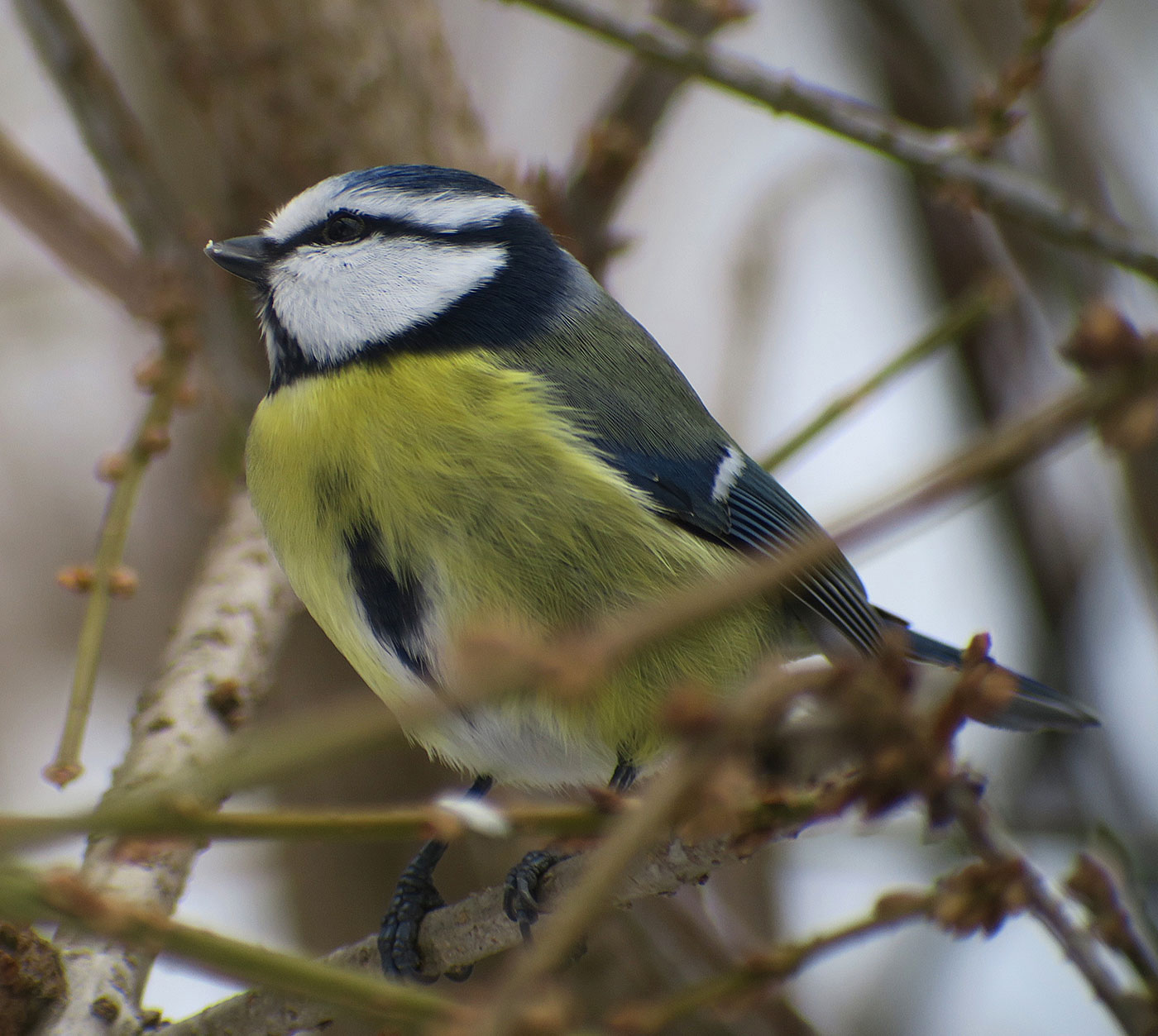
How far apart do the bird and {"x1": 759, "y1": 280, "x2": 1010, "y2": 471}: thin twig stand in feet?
0.28

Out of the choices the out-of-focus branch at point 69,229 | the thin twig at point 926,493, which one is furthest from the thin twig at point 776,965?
the out-of-focus branch at point 69,229

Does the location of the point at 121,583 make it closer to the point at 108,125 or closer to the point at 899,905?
the point at 899,905

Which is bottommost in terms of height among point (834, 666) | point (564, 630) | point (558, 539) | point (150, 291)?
point (834, 666)

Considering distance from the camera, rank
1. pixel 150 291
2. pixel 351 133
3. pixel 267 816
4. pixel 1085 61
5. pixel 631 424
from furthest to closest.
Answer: pixel 1085 61 < pixel 351 133 < pixel 150 291 < pixel 631 424 < pixel 267 816

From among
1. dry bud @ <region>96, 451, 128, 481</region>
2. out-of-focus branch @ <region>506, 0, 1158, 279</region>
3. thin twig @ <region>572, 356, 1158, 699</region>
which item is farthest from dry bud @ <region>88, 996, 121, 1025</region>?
out-of-focus branch @ <region>506, 0, 1158, 279</region>

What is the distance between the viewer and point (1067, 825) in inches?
86.7

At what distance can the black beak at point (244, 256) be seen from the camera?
1.90 m

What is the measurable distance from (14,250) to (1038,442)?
13.1ft

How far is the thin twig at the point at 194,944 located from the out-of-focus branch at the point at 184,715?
240mm

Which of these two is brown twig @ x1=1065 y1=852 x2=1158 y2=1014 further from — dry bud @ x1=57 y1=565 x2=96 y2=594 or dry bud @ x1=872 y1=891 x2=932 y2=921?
dry bud @ x1=57 y1=565 x2=96 y2=594

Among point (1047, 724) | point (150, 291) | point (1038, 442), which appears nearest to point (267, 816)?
point (1038, 442)

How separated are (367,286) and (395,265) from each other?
0.21ft

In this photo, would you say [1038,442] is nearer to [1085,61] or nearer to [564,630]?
[564,630]

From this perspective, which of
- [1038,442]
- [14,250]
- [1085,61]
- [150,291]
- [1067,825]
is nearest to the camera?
[1038,442]
